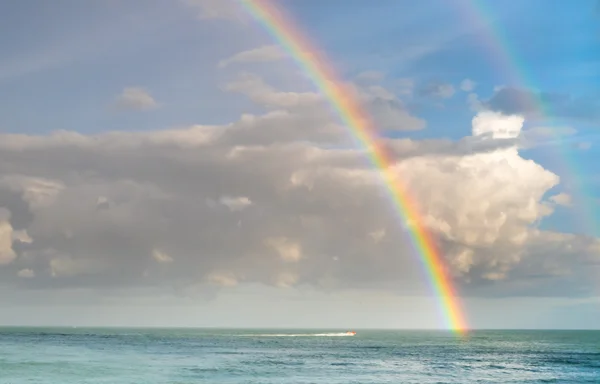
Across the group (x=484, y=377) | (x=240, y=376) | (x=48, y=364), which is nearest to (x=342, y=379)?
(x=240, y=376)

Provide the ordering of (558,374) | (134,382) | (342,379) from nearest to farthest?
(134,382) → (342,379) → (558,374)

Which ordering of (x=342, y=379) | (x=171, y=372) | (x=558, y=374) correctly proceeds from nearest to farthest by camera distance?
(x=342, y=379) < (x=171, y=372) < (x=558, y=374)

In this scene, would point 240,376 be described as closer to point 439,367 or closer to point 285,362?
point 285,362

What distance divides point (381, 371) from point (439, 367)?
11943 mm

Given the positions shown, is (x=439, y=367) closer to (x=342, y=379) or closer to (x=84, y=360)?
(x=342, y=379)

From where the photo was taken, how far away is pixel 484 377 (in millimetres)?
83438

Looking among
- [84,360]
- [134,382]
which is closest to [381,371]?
[134,382]

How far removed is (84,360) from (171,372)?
2511 cm

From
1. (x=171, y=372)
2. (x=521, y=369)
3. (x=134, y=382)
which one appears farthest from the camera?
(x=521, y=369)

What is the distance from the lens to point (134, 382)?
71.1 m

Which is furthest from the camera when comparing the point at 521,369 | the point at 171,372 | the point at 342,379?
the point at 521,369

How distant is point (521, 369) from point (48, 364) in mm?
61988

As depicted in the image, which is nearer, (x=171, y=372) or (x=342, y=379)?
(x=342, y=379)

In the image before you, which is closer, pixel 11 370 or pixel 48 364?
pixel 11 370
